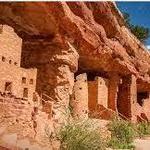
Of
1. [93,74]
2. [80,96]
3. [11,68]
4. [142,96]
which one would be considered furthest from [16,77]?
[142,96]

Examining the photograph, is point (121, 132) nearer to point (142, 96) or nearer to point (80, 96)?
point (80, 96)

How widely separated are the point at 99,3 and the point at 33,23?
3.09m

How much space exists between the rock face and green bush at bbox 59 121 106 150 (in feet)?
8.11

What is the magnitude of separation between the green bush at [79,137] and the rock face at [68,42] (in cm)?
247

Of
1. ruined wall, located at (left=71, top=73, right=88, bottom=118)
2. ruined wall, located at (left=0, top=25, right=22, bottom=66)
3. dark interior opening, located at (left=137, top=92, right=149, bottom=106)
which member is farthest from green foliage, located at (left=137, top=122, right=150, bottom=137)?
ruined wall, located at (left=0, top=25, right=22, bottom=66)

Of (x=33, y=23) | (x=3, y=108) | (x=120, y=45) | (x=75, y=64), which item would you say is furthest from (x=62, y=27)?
(x=3, y=108)

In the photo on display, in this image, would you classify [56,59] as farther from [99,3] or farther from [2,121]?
[2,121]

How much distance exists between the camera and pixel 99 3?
56.3 feet

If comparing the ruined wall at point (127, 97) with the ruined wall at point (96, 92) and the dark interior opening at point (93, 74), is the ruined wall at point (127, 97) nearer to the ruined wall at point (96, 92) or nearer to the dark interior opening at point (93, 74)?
the dark interior opening at point (93, 74)

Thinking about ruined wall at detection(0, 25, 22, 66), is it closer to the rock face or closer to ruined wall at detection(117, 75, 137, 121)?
the rock face

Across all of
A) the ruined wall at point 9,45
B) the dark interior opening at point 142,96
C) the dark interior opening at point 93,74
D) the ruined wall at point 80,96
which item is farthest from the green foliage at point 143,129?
the ruined wall at point 9,45

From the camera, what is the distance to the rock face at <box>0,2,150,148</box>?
50.5 feet

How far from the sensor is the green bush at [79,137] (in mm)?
10317

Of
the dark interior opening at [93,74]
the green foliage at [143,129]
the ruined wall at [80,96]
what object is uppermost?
the dark interior opening at [93,74]
